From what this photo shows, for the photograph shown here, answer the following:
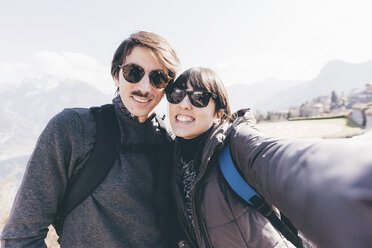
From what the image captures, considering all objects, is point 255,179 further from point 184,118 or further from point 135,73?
point 135,73

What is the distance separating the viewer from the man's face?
6.84ft

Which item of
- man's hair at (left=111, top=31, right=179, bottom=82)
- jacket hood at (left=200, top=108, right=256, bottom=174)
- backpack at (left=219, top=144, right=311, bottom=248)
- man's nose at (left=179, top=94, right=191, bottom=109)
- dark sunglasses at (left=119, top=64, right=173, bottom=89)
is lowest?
backpack at (left=219, top=144, right=311, bottom=248)

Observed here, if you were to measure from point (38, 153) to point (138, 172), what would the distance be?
84 centimetres

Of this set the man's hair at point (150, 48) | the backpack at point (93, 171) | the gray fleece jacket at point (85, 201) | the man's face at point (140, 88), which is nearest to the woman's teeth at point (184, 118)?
the man's face at point (140, 88)

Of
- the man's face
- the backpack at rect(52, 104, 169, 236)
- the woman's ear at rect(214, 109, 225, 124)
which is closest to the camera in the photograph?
the backpack at rect(52, 104, 169, 236)

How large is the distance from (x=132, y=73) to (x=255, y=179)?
1.63 meters

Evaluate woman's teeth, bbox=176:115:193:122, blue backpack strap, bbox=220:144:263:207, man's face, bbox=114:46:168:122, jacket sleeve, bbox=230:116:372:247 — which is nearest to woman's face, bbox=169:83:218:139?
woman's teeth, bbox=176:115:193:122

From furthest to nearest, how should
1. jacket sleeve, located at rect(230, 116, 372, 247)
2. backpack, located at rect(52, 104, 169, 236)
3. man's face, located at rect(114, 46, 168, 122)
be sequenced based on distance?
man's face, located at rect(114, 46, 168, 122)
backpack, located at rect(52, 104, 169, 236)
jacket sleeve, located at rect(230, 116, 372, 247)

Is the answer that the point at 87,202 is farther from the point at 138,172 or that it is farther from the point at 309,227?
the point at 309,227

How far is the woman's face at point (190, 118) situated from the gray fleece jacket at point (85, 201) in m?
0.60

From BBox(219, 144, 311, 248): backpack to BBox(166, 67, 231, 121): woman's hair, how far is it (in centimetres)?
89

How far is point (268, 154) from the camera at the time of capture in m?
1.19

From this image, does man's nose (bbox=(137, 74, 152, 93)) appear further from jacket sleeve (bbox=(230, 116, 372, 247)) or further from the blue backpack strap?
jacket sleeve (bbox=(230, 116, 372, 247))

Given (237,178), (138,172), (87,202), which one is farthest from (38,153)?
(237,178)
